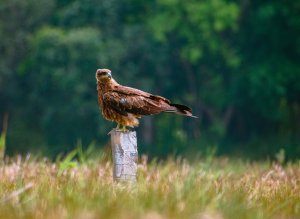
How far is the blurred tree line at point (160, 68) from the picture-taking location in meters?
36.3

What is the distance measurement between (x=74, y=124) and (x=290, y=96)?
9.09 metres

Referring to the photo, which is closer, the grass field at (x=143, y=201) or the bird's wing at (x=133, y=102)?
the grass field at (x=143, y=201)

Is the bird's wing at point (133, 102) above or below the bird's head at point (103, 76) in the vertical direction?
below

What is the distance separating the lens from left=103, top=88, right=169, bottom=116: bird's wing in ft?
29.4

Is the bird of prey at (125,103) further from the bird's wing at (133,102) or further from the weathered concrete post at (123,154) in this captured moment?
the weathered concrete post at (123,154)

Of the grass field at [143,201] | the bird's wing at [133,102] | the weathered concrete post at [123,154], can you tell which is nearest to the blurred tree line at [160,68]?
the bird's wing at [133,102]

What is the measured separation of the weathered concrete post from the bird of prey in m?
0.30

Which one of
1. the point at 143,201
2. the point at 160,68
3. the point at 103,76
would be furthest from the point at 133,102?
the point at 160,68

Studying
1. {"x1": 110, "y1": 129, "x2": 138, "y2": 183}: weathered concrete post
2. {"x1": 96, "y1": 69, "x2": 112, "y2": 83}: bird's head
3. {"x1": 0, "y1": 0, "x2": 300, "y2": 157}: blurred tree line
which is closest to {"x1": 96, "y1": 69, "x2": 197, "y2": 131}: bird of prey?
{"x1": 96, "y1": 69, "x2": 112, "y2": 83}: bird's head

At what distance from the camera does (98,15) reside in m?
40.8

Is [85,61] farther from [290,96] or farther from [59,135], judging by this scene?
[290,96]

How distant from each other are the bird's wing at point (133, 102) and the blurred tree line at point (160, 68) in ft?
83.1

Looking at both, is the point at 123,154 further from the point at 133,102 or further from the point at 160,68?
the point at 160,68

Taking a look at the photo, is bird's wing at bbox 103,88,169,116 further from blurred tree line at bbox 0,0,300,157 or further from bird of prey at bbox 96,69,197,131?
blurred tree line at bbox 0,0,300,157
